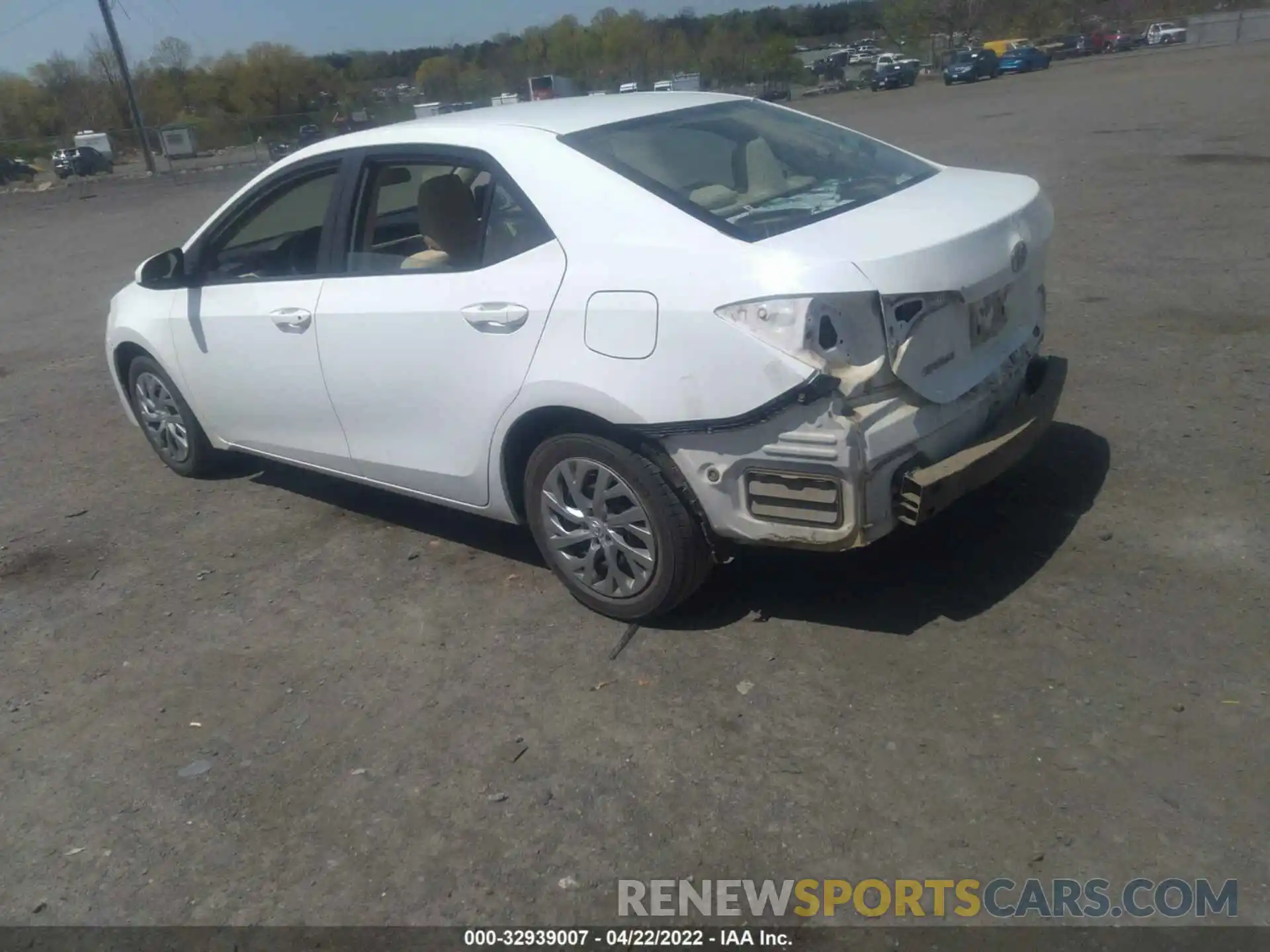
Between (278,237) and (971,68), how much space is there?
5064 centimetres

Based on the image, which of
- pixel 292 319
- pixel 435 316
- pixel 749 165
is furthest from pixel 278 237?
pixel 749 165

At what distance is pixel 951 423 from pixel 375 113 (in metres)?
43.4

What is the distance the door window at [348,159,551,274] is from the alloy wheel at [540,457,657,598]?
0.87m

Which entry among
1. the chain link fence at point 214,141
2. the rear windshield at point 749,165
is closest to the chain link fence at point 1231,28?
the chain link fence at point 214,141

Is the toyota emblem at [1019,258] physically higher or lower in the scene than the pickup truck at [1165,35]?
higher

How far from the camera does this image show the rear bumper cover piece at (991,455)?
11.5 feet

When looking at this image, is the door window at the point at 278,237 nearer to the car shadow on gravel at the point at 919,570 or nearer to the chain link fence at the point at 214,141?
the car shadow on gravel at the point at 919,570

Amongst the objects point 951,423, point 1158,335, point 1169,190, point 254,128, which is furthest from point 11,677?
point 254,128

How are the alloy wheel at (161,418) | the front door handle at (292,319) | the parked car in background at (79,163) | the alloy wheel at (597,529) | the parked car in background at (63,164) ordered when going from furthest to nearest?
the parked car in background at (63,164) < the parked car in background at (79,163) < the alloy wheel at (161,418) < the front door handle at (292,319) < the alloy wheel at (597,529)

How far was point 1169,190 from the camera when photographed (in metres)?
11.8

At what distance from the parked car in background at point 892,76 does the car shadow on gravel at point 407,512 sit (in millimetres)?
51431

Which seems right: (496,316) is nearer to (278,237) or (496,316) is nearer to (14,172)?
(278,237)

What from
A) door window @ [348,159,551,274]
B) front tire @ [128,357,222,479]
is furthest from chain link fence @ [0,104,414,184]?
door window @ [348,159,551,274]

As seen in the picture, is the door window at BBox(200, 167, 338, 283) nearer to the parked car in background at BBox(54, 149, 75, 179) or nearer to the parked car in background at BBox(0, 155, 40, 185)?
the parked car in background at BBox(54, 149, 75, 179)
